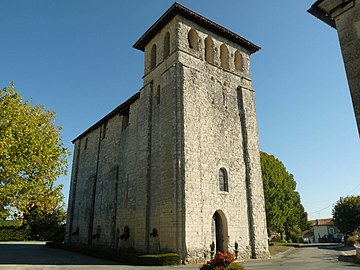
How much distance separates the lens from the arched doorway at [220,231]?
54.1 ft

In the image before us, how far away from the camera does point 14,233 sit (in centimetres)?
3622

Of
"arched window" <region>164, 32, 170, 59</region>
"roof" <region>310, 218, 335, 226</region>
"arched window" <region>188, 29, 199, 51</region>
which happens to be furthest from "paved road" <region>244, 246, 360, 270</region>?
"roof" <region>310, 218, 335, 226</region>

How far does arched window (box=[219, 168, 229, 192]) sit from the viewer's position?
1749cm

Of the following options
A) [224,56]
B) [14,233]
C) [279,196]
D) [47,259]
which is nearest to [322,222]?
[279,196]

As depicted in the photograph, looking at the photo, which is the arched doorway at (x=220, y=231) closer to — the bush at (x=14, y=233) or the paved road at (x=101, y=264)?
the paved road at (x=101, y=264)

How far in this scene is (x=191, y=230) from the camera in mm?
14727

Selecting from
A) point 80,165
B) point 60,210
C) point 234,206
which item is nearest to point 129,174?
point 234,206

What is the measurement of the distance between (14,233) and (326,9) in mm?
42566

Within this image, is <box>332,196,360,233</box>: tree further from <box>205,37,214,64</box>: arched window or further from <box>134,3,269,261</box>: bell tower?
<box>205,37,214,64</box>: arched window

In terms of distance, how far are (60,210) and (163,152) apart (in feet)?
94.8

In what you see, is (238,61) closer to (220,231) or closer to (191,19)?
(191,19)

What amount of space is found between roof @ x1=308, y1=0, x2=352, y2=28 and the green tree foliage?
2857 cm

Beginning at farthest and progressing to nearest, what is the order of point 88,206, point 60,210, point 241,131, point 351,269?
point 60,210, point 88,206, point 241,131, point 351,269

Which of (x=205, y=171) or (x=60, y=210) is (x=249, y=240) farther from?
(x=60, y=210)
